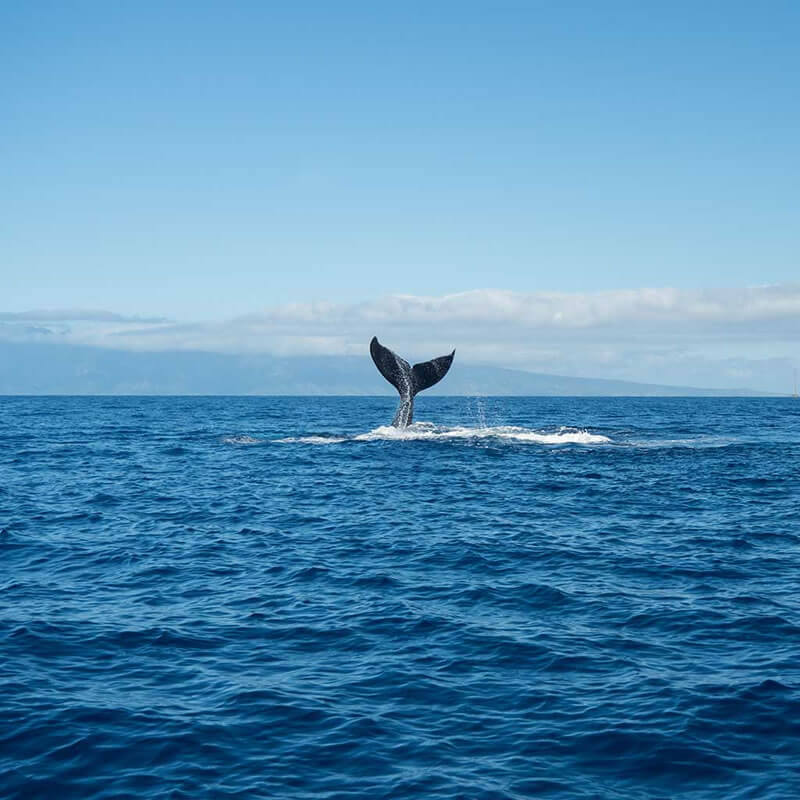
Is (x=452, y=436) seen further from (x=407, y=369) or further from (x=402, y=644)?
(x=402, y=644)

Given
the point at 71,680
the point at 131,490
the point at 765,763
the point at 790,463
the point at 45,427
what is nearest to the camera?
the point at 765,763

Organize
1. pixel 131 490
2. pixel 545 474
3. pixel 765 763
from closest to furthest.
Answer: pixel 765 763, pixel 131 490, pixel 545 474

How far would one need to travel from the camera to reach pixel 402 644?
41.3 ft

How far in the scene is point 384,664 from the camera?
11812mm

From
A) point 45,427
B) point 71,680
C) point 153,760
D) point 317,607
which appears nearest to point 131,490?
point 317,607

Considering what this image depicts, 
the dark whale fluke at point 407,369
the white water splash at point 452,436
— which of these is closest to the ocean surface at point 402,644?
the dark whale fluke at point 407,369

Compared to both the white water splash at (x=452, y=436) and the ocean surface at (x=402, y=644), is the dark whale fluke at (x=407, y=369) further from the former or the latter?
the ocean surface at (x=402, y=644)

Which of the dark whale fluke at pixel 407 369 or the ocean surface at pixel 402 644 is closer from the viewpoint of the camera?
the ocean surface at pixel 402 644

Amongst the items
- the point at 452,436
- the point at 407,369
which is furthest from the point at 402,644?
the point at 452,436

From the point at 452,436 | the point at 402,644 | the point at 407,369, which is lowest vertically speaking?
the point at 402,644

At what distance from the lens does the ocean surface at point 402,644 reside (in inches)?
352

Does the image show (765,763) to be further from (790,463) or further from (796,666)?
(790,463)

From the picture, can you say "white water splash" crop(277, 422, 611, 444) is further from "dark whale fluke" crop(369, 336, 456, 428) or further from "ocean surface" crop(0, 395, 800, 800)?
"ocean surface" crop(0, 395, 800, 800)

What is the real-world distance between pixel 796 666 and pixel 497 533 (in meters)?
9.77
